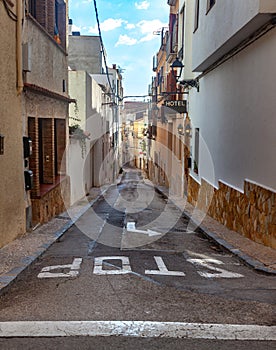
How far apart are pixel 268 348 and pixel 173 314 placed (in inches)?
45.0

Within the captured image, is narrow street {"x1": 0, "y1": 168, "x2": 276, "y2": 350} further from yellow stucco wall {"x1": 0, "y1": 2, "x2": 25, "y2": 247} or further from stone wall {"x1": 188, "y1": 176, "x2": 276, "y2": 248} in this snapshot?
yellow stucco wall {"x1": 0, "y1": 2, "x2": 25, "y2": 247}

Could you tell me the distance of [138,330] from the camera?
4.26 m

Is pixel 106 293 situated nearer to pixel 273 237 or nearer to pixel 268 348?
pixel 268 348

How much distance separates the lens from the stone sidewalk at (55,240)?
22.3 feet

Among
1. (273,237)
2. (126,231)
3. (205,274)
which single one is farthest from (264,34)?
(126,231)

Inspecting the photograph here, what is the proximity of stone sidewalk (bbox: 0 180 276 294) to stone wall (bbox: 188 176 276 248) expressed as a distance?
7.6 inches

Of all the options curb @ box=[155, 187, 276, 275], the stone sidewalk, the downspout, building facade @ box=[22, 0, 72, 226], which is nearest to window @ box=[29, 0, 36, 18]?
building facade @ box=[22, 0, 72, 226]

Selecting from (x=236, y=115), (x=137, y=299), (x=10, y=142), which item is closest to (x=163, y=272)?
(x=137, y=299)

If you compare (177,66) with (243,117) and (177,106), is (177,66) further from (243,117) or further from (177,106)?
(243,117)

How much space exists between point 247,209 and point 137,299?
5.09m

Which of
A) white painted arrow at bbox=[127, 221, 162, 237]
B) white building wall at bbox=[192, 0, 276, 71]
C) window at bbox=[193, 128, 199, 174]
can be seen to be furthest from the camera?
window at bbox=[193, 128, 199, 174]

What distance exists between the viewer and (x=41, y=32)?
11.2m

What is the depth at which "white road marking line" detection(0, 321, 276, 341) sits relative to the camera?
13.6 ft

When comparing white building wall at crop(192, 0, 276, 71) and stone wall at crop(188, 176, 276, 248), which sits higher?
white building wall at crop(192, 0, 276, 71)
